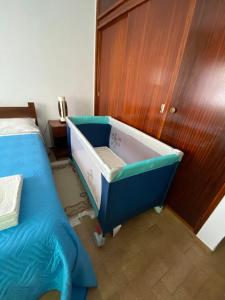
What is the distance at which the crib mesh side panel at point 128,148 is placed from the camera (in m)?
1.42

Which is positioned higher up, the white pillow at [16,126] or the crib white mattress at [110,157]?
the white pillow at [16,126]

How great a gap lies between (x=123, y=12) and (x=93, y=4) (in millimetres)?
738

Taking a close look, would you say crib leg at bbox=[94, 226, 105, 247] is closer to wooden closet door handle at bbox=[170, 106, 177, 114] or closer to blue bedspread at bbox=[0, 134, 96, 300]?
blue bedspread at bbox=[0, 134, 96, 300]

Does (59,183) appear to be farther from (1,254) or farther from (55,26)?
(55,26)

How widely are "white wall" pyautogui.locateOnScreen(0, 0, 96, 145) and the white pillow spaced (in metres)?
0.32

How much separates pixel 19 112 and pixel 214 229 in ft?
8.46

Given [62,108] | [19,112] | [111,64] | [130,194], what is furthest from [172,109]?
[19,112]

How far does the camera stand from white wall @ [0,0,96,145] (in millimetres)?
1683

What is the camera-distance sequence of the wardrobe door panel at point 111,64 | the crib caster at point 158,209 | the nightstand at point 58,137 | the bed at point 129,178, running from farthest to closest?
the nightstand at point 58,137, the wardrobe door panel at point 111,64, the crib caster at point 158,209, the bed at point 129,178

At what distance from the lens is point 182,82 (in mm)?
1120

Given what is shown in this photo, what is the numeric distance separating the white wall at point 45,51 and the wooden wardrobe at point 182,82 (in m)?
0.45

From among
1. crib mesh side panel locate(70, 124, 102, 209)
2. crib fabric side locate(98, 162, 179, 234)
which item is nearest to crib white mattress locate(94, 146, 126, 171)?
crib mesh side panel locate(70, 124, 102, 209)

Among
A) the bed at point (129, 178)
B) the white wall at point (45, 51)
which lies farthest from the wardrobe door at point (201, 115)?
the white wall at point (45, 51)

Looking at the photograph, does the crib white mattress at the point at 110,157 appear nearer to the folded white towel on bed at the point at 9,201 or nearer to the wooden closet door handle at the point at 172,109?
the wooden closet door handle at the point at 172,109
